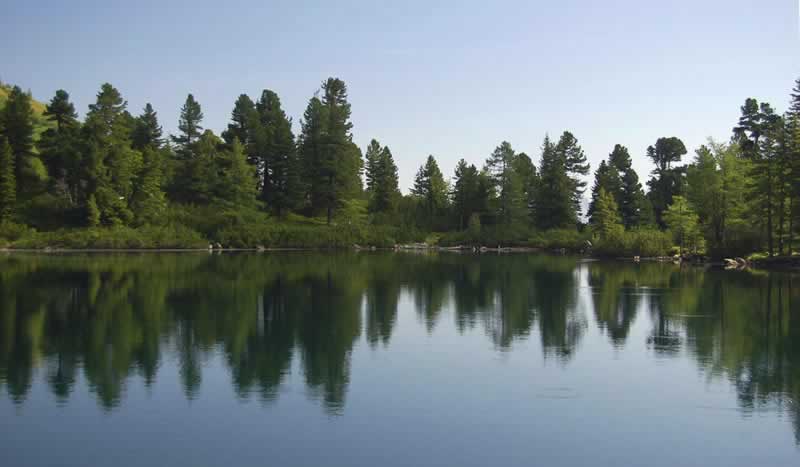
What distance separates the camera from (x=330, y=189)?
96188 millimetres

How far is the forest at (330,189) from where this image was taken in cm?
6875

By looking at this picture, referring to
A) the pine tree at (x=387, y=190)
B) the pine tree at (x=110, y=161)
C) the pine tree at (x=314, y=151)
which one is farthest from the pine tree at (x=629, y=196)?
the pine tree at (x=110, y=161)

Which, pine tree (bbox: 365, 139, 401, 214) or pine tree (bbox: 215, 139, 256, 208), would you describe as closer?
pine tree (bbox: 215, 139, 256, 208)

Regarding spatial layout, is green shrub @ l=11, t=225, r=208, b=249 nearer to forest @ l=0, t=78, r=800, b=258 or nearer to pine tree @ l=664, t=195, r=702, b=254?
forest @ l=0, t=78, r=800, b=258

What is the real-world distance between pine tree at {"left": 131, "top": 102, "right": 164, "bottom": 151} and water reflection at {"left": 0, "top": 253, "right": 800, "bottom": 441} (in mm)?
50770

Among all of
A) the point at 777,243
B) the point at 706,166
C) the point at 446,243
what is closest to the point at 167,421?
the point at 777,243

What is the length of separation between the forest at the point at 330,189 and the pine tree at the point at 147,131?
0.43 feet

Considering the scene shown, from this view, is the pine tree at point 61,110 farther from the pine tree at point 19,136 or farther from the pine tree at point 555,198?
the pine tree at point 555,198

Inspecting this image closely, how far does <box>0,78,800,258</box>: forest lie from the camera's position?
68.8m

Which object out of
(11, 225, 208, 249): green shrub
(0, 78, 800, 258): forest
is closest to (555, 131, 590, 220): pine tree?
(0, 78, 800, 258): forest

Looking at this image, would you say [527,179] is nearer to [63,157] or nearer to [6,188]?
[63,157]

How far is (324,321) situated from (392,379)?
8.97 metres

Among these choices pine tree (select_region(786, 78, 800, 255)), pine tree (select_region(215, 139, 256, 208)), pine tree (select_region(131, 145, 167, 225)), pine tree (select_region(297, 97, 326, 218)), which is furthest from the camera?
pine tree (select_region(297, 97, 326, 218))

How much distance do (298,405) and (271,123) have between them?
93.5 m
